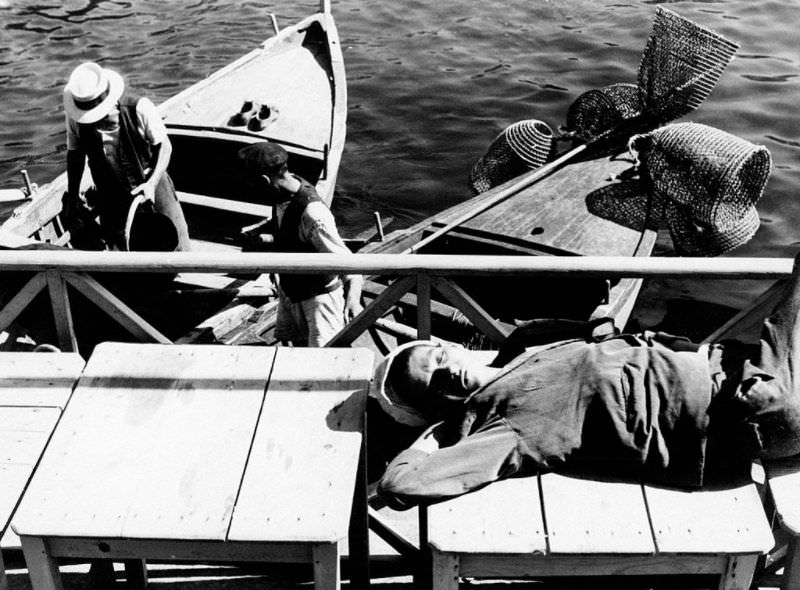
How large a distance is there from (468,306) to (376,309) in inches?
17.2

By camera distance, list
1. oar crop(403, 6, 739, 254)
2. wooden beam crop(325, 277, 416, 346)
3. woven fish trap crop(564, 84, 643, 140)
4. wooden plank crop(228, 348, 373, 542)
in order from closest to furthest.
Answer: wooden plank crop(228, 348, 373, 542), wooden beam crop(325, 277, 416, 346), oar crop(403, 6, 739, 254), woven fish trap crop(564, 84, 643, 140)

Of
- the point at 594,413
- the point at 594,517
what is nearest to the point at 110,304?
the point at 594,413

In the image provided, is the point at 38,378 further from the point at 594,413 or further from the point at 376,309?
the point at 594,413

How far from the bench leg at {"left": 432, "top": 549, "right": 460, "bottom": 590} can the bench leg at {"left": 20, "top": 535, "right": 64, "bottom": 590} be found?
1.43 m

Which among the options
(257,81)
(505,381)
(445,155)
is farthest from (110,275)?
(445,155)

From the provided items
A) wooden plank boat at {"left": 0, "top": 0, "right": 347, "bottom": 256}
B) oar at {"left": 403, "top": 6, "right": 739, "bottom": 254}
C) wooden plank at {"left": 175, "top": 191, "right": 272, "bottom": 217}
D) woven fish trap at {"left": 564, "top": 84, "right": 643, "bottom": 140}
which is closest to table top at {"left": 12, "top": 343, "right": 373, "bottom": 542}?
wooden plank boat at {"left": 0, "top": 0, "right": 347, "bottom": 256}

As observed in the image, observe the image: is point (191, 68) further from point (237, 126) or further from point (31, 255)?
point (31, 255)

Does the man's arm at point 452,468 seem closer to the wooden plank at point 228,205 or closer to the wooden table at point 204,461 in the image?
the wooden table at point 204,461

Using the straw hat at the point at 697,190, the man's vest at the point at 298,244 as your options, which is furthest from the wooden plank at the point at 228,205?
the man's vest at the point at 298,244

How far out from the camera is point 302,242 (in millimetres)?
5414

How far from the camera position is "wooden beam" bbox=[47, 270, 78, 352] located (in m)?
4.18

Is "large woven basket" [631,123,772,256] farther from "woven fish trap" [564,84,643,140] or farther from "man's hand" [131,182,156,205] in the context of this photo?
"man's hand" [131,182,156,205]

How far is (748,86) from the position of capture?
1680cm

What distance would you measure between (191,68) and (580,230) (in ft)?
39.5
